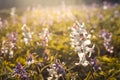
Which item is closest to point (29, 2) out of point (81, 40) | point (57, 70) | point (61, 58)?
point (61, 58)

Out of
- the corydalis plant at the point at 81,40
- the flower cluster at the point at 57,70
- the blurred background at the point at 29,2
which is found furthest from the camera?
the blurred background at the point at 29,2

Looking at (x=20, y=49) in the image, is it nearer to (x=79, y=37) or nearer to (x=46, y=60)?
(x=46, y=60)

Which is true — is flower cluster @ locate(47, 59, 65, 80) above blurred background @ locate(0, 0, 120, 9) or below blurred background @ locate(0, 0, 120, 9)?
below

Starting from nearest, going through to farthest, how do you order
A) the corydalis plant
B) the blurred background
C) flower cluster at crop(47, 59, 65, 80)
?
flower cluster at crop(47, 59, 65, 80) < the corydalis plant < the blurred background

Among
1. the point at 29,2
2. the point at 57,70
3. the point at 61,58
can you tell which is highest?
the point at 29,2

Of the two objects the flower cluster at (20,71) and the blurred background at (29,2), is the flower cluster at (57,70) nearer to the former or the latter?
the flower cluster at (20,71)

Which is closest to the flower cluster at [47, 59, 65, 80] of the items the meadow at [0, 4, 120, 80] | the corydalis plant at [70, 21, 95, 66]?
the meadow at [0, 4, 120, 80]

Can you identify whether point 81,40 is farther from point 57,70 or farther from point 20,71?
point 20,71

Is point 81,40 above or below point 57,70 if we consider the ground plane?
above

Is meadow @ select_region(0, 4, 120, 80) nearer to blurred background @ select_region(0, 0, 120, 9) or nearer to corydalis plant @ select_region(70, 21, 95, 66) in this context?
corydalis plant @ select_region(70, 21, 95, 66)

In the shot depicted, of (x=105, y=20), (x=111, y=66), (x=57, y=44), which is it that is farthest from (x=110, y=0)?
(x=111, y=66)

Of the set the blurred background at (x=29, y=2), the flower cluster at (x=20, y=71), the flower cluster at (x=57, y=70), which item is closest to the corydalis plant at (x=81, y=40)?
the flower cluster at (x=57, y=70)

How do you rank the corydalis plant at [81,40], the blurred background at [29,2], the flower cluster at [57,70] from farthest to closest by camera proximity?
1. the blurred background at [29,2]
2. the corydalis plant at [81,40]
3. the flower cluster at [57,70]
